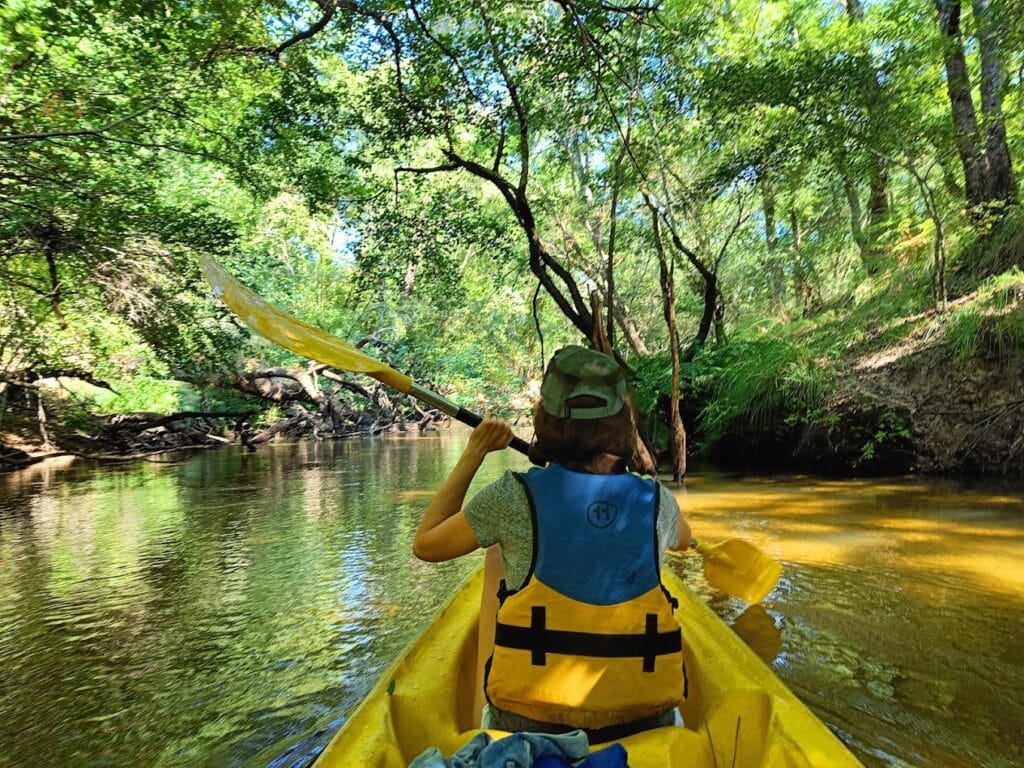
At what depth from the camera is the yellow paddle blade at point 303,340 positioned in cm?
280

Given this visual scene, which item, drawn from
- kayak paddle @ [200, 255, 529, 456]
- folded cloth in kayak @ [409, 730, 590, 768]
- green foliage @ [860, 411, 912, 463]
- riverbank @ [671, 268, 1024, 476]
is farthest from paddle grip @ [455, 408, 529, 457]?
green foliage @ [860, 411, 912, 463]

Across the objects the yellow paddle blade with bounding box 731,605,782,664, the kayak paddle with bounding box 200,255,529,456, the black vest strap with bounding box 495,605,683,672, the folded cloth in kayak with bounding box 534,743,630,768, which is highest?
the kayak paddle with bounding box 200,255,529,456

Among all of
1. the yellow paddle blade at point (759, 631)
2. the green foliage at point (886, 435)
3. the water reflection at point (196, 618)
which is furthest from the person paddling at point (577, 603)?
the green foliage at point (886, 435)

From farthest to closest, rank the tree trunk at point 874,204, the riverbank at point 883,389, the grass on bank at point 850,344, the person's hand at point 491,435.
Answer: the tree trunk at point 874,204, the grass on bank at point 850,344, the riverbank at point 883,389, the person's hand at point 491,435

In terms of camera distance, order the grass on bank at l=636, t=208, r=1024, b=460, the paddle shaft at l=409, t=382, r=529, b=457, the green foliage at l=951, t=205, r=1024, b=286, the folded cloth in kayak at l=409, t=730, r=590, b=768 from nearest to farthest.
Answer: the folded cloth in kayak at l=409, t=730, r=590, b=768, the paddle shaft at l=409, t=382, r=529, b=457, the grass on bank at l=636, t=208, r=1024, b=460, the green foliage at l=951, t=205, r=1024, b=286

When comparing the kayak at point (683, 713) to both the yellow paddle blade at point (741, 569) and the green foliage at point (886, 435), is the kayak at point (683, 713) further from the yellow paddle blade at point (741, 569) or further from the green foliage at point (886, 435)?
the green foliage at point (886, 435)

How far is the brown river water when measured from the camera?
2.48 meters

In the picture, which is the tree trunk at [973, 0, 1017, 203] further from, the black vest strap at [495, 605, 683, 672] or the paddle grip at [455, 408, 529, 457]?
the black vest strap at [495, 605, 683, 672]

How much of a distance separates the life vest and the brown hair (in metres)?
0.12

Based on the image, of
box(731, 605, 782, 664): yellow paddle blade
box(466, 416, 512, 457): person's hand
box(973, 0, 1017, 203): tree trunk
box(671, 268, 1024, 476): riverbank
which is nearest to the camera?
box(466, 416, 512, 457): person's hand

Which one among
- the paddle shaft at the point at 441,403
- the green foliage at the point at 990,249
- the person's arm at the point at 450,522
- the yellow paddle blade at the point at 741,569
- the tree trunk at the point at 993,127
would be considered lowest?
the yellow paddle blade at the point at 741,569

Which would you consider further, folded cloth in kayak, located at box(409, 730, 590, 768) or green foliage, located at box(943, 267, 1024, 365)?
green foliage, located at box(943, 267, 1024, 365)

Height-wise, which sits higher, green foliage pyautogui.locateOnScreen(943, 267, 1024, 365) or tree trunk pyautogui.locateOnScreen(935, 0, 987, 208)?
tree trunk pyautogui.locateOnScreen(935, 0, 987, 208)

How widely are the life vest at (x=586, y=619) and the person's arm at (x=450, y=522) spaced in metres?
0.16
